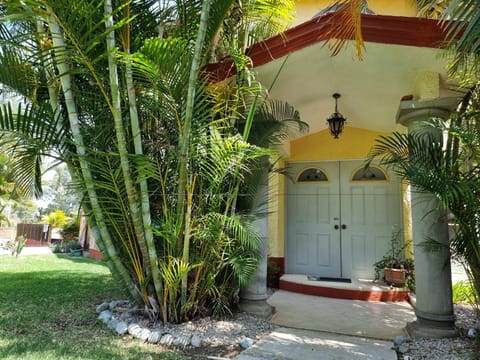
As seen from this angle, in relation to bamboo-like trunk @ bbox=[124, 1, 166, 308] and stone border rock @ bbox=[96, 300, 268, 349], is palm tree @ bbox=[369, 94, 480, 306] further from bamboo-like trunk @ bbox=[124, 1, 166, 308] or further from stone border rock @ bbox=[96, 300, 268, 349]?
bamboo-like trunk @ bbox=[124, 1, 166, 308]

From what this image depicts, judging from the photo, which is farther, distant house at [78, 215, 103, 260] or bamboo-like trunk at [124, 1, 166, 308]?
distant house at [78, 215, 103, 260]

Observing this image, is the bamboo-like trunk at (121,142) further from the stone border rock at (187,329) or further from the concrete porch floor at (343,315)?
the concrete porch floor at (343,315)

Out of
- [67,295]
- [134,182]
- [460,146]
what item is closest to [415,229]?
[460,146]

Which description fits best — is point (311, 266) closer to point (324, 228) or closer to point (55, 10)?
point (324, 228)

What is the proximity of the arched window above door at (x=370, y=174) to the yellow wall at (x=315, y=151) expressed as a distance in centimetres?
31

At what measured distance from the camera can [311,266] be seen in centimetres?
698

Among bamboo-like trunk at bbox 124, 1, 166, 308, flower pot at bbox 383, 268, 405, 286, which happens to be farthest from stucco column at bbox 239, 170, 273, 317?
flower pot at bbox 383, 268, 405, 286

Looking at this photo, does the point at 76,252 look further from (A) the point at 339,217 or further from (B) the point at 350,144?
(B) the point at 350,144

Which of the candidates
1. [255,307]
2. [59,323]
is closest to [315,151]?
[255,307]

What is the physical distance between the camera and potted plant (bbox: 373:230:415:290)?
5844 millimetres

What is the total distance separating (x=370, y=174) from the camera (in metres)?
6.93

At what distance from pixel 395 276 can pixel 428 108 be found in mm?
3248

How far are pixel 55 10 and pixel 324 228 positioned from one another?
5.83 metres

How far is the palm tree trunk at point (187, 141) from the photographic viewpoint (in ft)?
10.1
